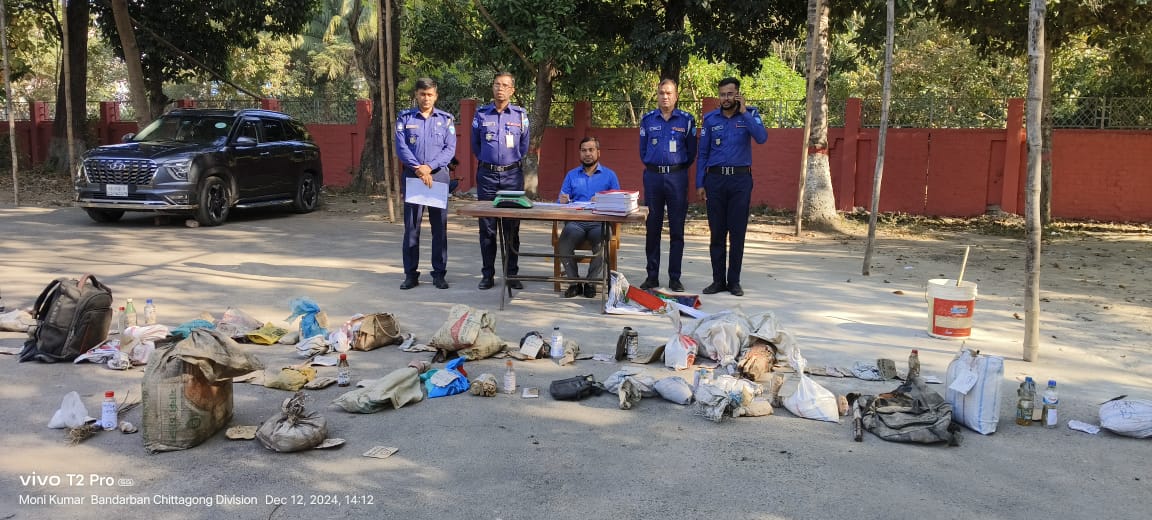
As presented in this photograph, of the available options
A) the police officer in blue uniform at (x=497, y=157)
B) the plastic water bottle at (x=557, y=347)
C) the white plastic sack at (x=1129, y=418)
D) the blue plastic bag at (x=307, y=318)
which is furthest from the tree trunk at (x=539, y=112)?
the white plastic sack at (x=1129, y=418)

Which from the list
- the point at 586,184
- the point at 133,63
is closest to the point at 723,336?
the point at 586,184

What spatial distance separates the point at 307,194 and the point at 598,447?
40.1 feet

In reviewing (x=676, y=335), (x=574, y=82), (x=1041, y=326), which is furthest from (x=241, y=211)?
(x=1041, y=326)

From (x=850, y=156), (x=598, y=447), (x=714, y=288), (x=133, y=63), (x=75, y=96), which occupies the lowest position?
(x=598, y=447)

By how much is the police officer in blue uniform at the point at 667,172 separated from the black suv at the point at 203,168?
7.41m

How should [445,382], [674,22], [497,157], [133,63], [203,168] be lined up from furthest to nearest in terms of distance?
1. [133,63]
2. [674,22]
3. [203,168]
4. [497,157]
5. [445,382]

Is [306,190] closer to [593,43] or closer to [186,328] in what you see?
[593,43]

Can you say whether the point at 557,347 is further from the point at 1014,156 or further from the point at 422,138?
the point at 1014,156

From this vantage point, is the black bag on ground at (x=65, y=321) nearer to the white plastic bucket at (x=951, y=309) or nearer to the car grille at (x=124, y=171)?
the white plastic bucket at (x=951, y=309)

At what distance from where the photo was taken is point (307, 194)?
15805 millimetres

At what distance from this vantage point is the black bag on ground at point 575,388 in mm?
5504

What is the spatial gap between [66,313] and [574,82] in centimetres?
1046

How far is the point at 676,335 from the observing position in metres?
6.45

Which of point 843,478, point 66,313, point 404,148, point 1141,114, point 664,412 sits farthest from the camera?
point 1141,114
